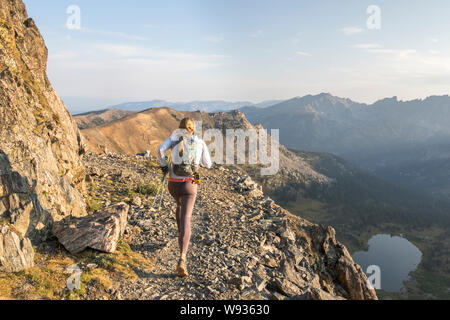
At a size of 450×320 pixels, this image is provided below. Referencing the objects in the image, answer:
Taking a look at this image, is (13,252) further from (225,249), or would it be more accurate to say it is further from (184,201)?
(225,249)

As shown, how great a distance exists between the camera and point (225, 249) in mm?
10117

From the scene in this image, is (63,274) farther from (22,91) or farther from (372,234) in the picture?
(372,234)

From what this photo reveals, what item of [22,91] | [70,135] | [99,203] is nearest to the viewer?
[22,91]

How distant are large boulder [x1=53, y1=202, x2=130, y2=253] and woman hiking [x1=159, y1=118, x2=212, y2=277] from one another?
2316 millimetres

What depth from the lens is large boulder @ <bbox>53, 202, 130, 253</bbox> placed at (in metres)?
7.87

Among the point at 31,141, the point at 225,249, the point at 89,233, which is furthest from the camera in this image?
the point at 225,249

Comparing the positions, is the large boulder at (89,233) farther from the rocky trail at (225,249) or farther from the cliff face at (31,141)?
the rocky trail at (225,249)

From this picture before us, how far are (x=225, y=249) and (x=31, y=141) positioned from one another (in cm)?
811

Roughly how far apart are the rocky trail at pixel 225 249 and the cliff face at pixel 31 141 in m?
2.41

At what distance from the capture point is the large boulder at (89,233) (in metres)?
7.87

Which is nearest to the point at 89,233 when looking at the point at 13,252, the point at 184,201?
the point at 13,252

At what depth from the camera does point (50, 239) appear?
26.7 ft
